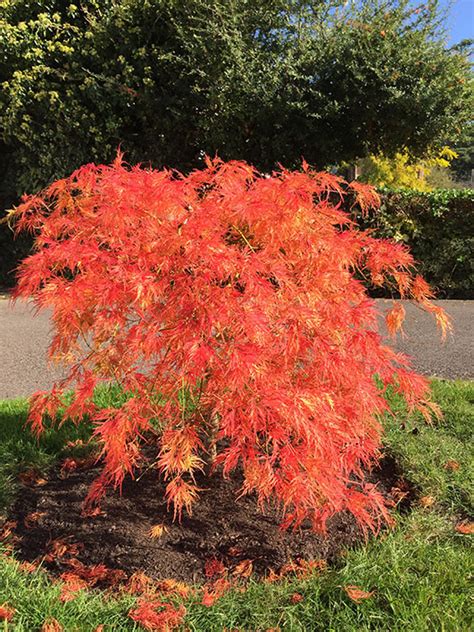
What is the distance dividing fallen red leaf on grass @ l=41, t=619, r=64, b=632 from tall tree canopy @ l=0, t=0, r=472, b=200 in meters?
7.61

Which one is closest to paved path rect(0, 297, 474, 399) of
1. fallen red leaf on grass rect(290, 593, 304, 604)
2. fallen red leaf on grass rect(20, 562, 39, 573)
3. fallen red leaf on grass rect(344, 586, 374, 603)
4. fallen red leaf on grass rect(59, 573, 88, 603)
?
fallen red leaf on grass rect(20, 562, 39, 573)

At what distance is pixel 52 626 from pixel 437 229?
847cm

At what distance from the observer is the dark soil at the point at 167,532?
93.0 inches

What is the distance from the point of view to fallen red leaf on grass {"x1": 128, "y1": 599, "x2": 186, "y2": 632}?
6.32ft

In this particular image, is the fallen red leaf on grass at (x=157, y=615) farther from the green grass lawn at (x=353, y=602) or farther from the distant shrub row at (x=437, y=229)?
the distant shrub row at (x=437, y=229)

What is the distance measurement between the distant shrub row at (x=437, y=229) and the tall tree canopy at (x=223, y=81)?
1.07 m

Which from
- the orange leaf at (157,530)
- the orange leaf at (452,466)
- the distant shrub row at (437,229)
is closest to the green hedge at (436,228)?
the distant shrub row at (437,229)

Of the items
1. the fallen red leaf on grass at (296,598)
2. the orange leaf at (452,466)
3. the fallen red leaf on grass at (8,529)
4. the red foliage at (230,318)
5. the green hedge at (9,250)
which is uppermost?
the red foliage at (230,318)

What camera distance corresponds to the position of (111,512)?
8.82 ft

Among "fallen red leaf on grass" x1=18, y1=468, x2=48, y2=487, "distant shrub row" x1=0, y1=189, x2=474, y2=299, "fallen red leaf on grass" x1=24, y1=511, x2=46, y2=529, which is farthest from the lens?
"distant shrub row" x1=0, y1=189, x2=474, y2=299

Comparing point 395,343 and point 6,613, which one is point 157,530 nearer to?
point 6,613

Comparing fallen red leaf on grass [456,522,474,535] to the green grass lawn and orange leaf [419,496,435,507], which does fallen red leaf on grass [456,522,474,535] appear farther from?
orange leaf [419,496,435,507]

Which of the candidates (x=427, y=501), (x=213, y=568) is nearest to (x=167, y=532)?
(x=213, y=568)

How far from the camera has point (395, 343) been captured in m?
6.26
